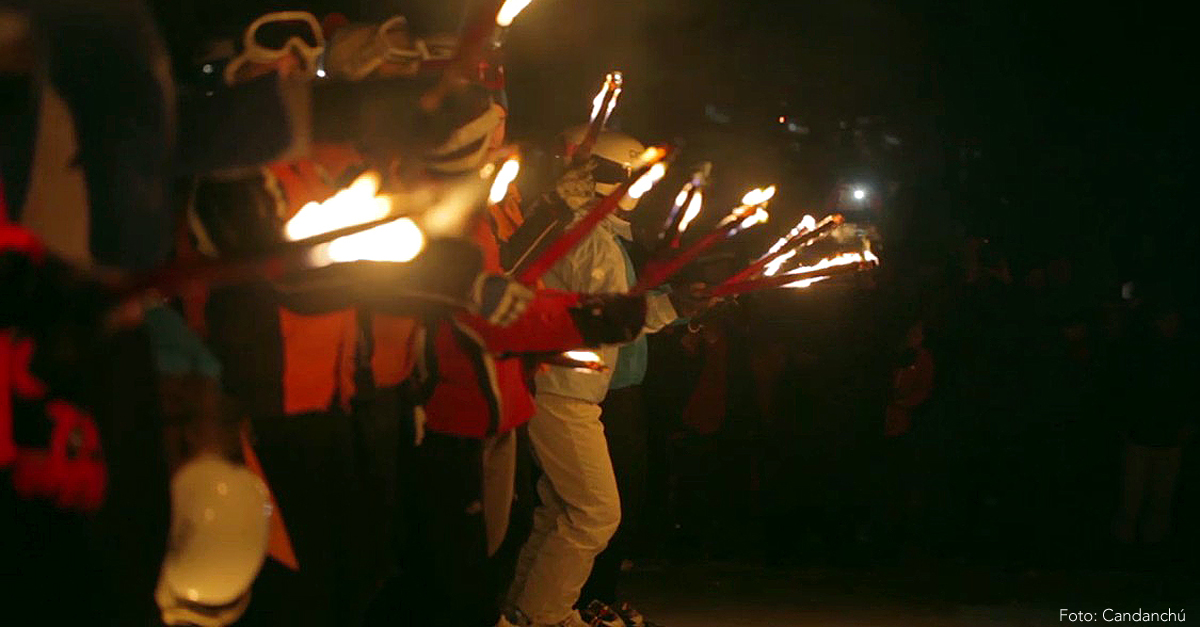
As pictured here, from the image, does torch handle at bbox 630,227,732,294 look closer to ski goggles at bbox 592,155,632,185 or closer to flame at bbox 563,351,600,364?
flame at bbox 563,351,600,364

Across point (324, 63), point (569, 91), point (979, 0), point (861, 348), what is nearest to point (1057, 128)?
point (979, 0)

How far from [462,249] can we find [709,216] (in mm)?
8386

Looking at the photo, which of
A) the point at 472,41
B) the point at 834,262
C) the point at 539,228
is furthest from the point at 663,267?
the point at 472,41

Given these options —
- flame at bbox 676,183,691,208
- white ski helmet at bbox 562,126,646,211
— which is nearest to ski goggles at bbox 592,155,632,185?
white ski helmet at bbox 562,126,646,211

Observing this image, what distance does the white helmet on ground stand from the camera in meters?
3.77

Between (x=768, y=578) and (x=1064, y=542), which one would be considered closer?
(x=768, y=578)

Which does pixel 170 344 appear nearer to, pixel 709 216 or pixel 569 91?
pixel 569 91

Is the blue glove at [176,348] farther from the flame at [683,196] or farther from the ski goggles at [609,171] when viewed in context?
the ski goggles at [609,171]

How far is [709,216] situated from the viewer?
41.2 ft

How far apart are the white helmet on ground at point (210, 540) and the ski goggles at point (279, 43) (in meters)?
1.07

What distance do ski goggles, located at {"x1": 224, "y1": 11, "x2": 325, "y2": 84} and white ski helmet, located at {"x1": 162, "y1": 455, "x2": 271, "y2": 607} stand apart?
1068 mm

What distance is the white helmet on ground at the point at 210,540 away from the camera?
12.4 feet

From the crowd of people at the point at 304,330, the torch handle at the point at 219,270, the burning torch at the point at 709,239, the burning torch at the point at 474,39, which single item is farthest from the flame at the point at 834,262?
the torch handle at the point at 219,270

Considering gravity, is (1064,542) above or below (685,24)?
below
